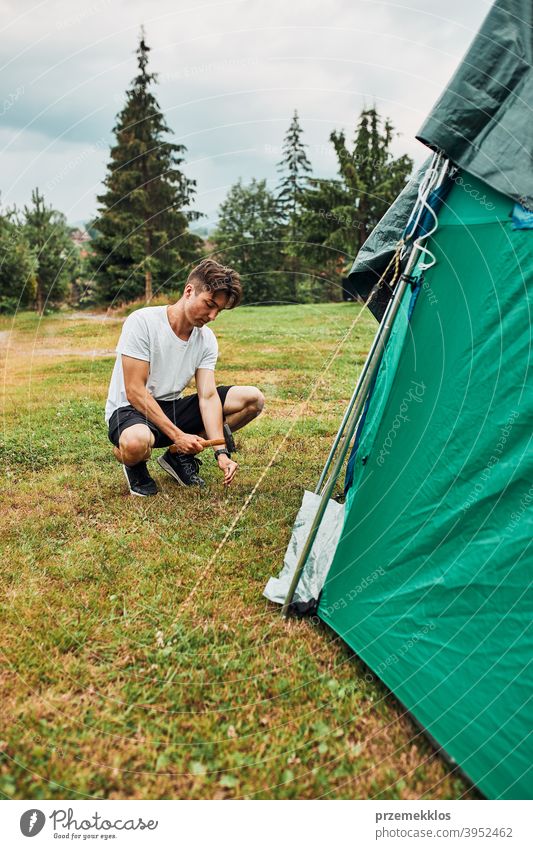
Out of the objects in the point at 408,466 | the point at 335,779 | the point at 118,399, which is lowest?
the point at 335,779

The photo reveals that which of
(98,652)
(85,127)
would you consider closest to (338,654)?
(98,652)

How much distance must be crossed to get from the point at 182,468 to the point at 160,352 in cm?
98

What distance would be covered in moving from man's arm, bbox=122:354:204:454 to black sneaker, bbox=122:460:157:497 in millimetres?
412

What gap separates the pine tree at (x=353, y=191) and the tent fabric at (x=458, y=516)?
9.30m

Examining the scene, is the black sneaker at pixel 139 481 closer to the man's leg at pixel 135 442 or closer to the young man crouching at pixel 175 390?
the young man crouching at pixel 175 390

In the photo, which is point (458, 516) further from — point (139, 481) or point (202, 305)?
point (139, 481)

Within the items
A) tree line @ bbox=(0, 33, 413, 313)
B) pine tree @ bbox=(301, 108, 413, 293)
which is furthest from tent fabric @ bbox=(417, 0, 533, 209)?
pine tree @ bbox=(301, 108, 413, 293)

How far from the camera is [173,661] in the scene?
2600mm

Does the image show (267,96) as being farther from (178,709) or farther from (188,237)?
(188,237)

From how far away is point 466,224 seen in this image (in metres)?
2.39

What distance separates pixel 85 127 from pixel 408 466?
3.58m

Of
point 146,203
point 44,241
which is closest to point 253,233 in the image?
point 146,203

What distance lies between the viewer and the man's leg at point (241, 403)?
444cm

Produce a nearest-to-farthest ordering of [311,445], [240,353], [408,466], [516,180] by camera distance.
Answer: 1. [516,180]
2. [408,466]
3. [311,445]
4. [240,353]
